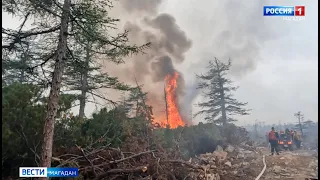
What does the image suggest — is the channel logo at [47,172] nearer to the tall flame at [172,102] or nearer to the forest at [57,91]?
the forest at [57,91]

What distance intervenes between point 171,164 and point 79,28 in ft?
17.2

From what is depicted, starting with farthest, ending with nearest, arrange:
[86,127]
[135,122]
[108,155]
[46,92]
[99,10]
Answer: [135,122], [86,127], [108,155], [46,92], [99,10]

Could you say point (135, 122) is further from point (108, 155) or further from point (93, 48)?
point (93, 48)

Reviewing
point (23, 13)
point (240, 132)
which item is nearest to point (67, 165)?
point (23, 13)

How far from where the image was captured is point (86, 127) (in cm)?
1030

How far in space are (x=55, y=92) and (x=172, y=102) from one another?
22.3 metres

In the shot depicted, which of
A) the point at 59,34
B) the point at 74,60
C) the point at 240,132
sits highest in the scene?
the point at 59,34

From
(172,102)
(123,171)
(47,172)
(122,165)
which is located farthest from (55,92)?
(172,102)

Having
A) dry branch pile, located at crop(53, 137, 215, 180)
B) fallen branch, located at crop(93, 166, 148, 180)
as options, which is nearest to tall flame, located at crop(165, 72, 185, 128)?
dry branch pile, located at crop(53, 137, 215, 180)

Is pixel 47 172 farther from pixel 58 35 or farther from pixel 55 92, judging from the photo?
pixel 58 35

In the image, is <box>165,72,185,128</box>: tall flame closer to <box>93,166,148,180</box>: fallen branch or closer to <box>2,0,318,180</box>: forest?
<box>2,0,318,180</box>: forest

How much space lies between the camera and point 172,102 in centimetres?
2858

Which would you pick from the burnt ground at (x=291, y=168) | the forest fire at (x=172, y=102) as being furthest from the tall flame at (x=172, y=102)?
the burnt ground at (x=291, y=168)

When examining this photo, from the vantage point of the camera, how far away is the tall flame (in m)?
26.6
